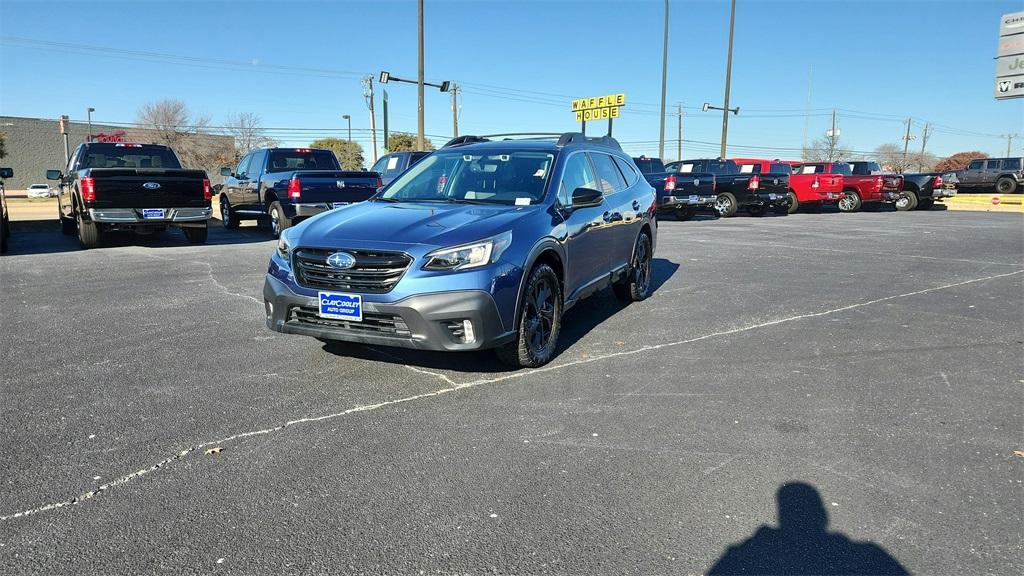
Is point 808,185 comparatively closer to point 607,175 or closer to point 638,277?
point 638,277

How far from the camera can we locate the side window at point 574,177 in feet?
18.3

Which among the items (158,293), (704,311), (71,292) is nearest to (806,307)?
(704,311)

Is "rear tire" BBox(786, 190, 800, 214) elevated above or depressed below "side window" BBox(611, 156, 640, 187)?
below

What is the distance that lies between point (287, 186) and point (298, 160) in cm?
160

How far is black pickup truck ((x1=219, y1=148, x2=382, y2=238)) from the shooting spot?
512 inches

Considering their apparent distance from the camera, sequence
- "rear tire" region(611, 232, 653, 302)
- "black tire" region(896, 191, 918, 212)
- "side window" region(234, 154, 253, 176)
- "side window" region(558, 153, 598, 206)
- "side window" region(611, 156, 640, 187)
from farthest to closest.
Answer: "black tire" region(896, 191, 918, 212), "side window" region(234, 154, 253, 176), "rear tire" region(611, 232, 653, 302), "side window" region(611, 156, 640, 187), "side window" region(558, 153, 598, 206)

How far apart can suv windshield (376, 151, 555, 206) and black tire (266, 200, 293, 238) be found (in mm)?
7756

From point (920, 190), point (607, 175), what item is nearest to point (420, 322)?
point (607, 175)

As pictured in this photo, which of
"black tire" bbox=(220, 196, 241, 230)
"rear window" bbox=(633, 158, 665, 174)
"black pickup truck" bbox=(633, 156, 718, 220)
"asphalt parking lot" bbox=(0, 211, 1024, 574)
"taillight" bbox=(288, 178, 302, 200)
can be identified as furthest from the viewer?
"rear window" bbox=(633, 158, 665, 174)

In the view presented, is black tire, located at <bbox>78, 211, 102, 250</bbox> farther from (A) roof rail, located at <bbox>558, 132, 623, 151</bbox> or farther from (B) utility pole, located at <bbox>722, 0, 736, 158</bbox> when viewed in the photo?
(B) utility pole, located at <bbox>722, 0, 736, 158</bbox>

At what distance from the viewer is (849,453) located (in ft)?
11.8

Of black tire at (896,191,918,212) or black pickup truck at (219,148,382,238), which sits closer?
black pickup truck at (219,148,382,238)

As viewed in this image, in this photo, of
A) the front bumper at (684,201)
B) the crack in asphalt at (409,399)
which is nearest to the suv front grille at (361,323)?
the crack in asphalt at (409,399)

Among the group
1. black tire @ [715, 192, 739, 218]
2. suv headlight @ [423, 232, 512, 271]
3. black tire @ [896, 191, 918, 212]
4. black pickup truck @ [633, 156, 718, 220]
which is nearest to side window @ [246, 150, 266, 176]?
black pickup truck @ [633, 156, 718, 220]
